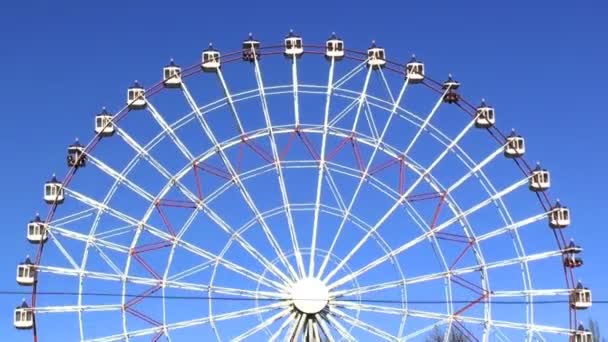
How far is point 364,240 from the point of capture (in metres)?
45.4

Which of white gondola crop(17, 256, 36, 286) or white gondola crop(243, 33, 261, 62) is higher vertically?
white gondola crop(243, 33, 261, 62)

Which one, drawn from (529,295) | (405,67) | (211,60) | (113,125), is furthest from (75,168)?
(529,295)

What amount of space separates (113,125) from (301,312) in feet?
35.1

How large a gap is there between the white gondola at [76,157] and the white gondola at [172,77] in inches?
171

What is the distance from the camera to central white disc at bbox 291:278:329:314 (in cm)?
4462

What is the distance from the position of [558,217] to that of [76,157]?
63.7 ft

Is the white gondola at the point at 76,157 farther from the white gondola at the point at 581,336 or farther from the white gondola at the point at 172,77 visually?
the white gondola at the point at 581,336

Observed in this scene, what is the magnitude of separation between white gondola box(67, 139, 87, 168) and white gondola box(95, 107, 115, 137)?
99 centimetres

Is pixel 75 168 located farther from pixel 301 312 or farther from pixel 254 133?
pixel 301 312

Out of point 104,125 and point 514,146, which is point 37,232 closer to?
point 104,125

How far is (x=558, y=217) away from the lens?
47.1m

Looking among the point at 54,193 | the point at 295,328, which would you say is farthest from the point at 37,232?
the point at 295,328

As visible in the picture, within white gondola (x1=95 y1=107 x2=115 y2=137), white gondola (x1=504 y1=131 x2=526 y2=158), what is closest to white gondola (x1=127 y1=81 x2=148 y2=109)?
white gondola (x1=95 y1=107 x2=115 y2=137)

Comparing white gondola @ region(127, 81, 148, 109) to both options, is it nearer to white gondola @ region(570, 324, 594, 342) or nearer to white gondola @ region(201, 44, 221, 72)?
white gondola @ region(201, 44, 221, 72)
